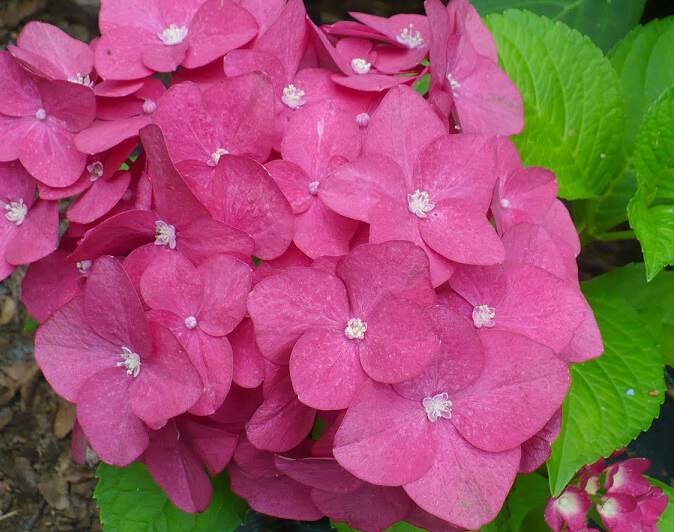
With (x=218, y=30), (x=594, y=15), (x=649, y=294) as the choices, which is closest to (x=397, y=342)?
(x=218, y=30)

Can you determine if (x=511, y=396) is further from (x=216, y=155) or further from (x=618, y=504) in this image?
(x=618, y=504)

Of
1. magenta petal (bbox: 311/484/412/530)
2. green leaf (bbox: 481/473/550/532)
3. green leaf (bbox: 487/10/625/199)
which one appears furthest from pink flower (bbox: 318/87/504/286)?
green leaf (bbox: 481/473/550/532)

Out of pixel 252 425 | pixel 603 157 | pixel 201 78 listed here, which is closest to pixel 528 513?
pixel 603 157

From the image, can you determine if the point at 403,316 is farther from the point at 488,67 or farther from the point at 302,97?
the point at 488,67

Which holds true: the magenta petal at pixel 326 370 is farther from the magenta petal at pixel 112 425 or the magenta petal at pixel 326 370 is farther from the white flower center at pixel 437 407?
the magenta petal at pixel 112 425

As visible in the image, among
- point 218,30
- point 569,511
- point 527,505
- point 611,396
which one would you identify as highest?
point 218,30

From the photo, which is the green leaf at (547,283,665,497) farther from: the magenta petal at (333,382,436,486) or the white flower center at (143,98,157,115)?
the white flower center at (143,98,157,115)
